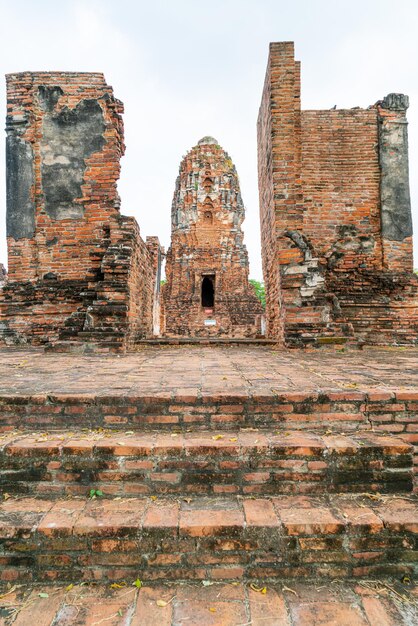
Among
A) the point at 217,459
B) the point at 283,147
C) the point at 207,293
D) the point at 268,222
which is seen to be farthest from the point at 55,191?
the point at 207,293

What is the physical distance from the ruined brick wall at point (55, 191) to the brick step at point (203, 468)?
17.6 ft

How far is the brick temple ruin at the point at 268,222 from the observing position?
660 centimetres

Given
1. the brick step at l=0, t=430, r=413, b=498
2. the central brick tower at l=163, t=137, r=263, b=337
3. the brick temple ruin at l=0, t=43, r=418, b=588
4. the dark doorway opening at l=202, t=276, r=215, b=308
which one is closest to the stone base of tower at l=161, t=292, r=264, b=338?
the central brick tower at l=163, t=137, r=263, b=337

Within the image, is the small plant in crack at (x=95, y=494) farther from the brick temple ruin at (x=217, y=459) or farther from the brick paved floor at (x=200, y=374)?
the brick paved floor at (x=200, y=374)

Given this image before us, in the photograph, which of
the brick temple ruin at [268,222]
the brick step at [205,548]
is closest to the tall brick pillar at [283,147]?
the brick temple ruin at [268,222]

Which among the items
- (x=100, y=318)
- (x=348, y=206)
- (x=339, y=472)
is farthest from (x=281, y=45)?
(x=339, y=472)

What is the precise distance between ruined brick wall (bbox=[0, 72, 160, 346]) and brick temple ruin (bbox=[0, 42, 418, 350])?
0.9 inches

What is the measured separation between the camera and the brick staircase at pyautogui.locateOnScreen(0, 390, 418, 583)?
1.99m

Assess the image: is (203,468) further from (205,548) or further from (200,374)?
(200,374)

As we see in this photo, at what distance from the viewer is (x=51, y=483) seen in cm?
237

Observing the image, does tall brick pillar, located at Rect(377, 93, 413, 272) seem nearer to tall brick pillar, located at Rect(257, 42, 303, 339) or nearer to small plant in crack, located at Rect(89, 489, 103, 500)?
tall brick pillar, located at Rect(257, 42, 303, 339)

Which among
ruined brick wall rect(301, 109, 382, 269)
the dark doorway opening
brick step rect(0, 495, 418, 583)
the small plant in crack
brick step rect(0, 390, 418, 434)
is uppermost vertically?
ruined brick wall rect(301, 109, 382, 269)

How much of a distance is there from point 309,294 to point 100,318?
3534 millimetres

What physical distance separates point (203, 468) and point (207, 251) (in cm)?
1664
